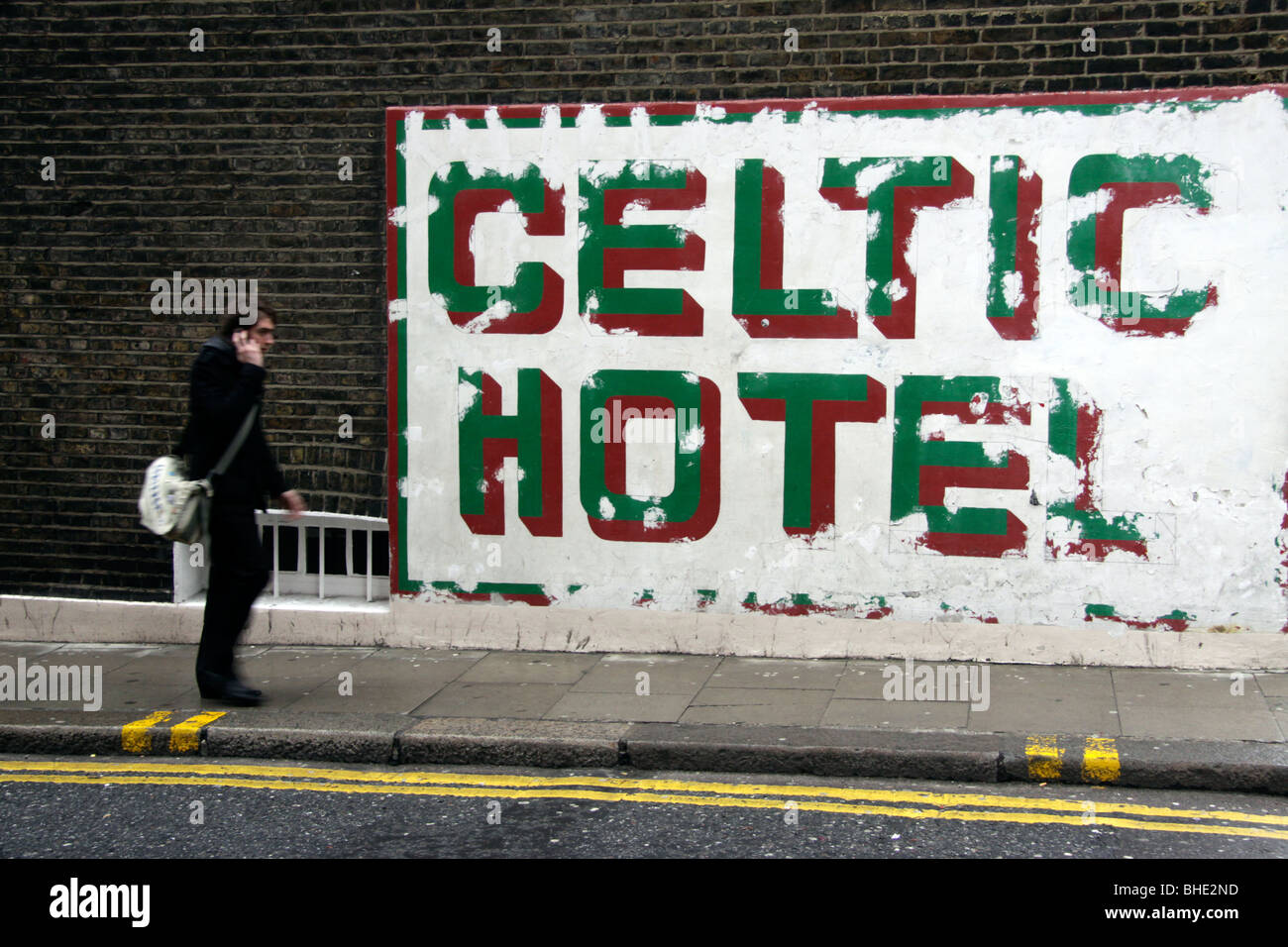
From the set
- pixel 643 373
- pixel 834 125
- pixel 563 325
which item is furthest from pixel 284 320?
pixel 834 125

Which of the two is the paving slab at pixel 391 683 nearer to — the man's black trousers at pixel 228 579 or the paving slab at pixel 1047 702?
the man's black trousers at pixel 228 579

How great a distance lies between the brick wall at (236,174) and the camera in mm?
7328

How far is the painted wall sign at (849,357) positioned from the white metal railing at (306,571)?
1.22 feet

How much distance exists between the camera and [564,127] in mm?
7430

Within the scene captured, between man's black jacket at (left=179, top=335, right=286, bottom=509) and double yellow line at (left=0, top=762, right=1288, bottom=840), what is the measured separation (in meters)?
1.39

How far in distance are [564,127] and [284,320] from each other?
6.92ft

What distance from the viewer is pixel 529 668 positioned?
7.13 metres

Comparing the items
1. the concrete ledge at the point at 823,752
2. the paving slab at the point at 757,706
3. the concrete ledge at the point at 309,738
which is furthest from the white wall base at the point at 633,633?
the concrete ledge at the point at 309,738

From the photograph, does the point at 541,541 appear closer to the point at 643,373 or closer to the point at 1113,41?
the point at 643,373

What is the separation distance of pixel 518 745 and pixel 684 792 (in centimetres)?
86

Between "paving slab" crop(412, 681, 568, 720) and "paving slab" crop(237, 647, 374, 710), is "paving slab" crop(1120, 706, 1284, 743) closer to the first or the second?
"paving slab" crop(412, 681, 568, 720)

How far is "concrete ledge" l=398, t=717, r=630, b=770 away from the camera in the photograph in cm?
564

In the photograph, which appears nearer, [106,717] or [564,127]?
[106,717]

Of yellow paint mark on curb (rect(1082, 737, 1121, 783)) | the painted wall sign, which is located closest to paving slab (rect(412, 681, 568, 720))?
the painted wall sign
